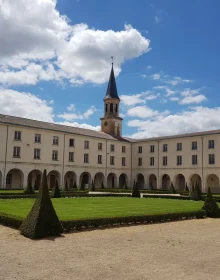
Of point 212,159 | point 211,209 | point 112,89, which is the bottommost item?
point 211,209

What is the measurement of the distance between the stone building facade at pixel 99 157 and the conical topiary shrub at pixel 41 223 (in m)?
29.9

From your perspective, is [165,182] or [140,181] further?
[140,181]

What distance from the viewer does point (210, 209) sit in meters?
19.2

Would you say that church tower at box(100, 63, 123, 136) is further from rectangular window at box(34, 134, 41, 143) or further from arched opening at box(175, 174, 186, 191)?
rectangular window at box(34, 134, 41, 143)

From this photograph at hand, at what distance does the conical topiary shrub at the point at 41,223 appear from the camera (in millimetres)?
11320

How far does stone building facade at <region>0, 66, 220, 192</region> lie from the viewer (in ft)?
140

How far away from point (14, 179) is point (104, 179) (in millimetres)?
15283

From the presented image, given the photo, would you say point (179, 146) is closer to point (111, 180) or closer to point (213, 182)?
point (213, 182)

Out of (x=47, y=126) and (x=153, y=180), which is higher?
(x=47, y=126)

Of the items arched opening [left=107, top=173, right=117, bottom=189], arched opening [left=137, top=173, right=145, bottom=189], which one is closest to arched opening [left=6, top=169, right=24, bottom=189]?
arched opening [left=107, top=173, right=117, bottom=189]

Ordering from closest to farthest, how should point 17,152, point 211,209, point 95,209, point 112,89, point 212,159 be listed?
point 95,209, point 211,209, point 17,152, point 212,159, point 112,89

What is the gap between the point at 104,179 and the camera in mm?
53188

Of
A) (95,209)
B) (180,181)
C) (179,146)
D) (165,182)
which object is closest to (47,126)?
(179,146)

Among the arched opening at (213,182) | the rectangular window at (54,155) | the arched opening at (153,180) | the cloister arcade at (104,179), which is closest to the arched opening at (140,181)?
the cloister arcade at (104,179)
